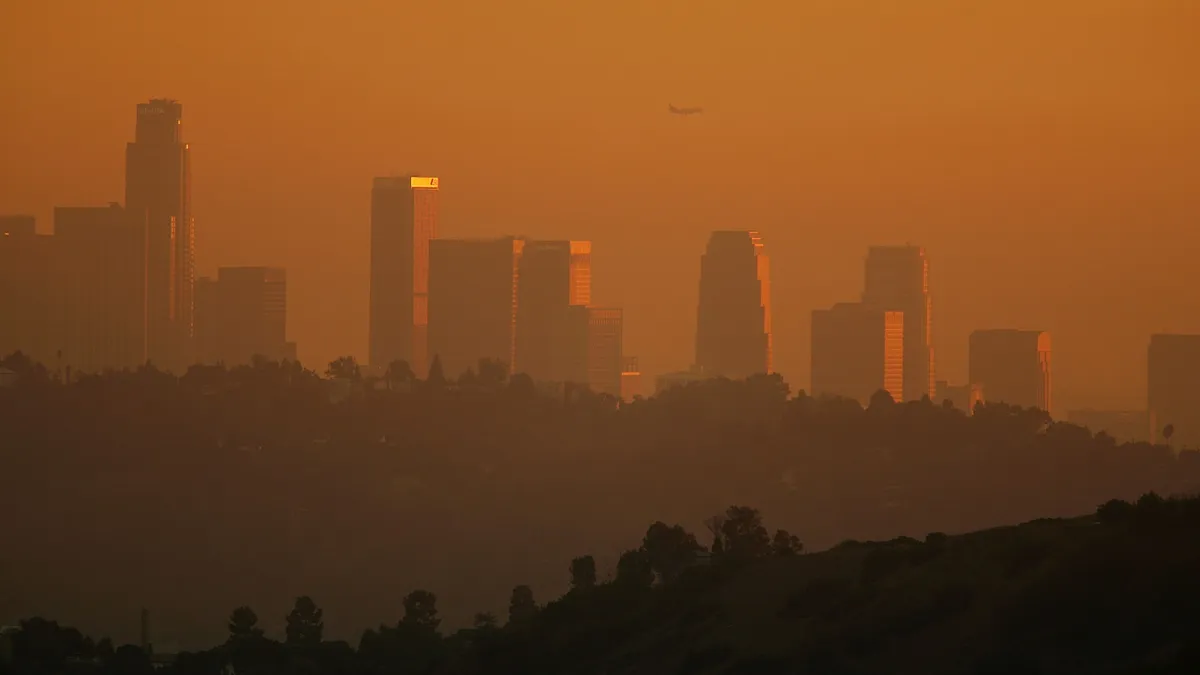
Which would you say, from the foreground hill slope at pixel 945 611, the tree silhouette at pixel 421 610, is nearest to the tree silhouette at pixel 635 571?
the foreground hill slope at pixel 945 611

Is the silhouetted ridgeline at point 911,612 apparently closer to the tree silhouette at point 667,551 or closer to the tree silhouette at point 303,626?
the tree silhouette at point 667,551

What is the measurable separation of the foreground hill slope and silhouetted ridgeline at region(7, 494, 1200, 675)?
61 mm

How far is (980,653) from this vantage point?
53.7m

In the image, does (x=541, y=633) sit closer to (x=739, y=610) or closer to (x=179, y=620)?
(x=739, y=610)

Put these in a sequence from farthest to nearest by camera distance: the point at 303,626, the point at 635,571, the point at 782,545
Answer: the point at 303,626, the point at 782,545, the point at 635,571

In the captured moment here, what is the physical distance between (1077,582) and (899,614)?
5.89 m

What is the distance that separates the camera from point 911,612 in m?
58.6

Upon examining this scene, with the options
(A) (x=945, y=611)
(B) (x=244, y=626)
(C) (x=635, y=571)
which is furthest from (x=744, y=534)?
(A) (x=945, y=611)

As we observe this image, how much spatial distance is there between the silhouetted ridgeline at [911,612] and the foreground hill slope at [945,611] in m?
0.06

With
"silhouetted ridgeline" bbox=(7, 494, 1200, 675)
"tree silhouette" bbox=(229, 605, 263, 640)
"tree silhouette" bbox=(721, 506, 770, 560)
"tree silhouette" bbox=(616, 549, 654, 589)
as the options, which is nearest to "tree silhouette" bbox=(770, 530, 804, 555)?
"tree silhouette" bbox=(721, 506, 770, 560)

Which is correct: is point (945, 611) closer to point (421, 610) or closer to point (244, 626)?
point (421, 610)

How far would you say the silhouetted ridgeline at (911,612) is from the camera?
5169cm

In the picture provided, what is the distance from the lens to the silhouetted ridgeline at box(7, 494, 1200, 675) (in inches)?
2035

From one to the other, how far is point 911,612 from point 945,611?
37.1 inches
